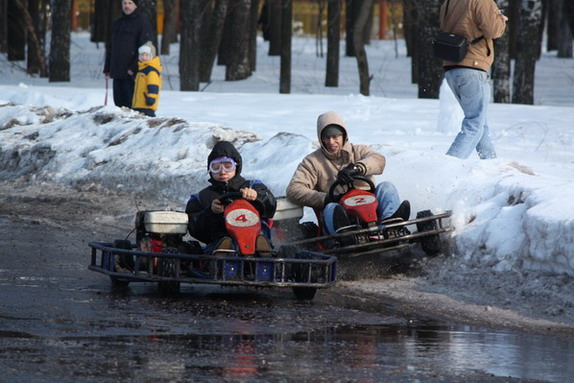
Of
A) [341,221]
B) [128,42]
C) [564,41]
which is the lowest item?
[341,221]

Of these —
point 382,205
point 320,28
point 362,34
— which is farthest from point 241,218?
point 320,28

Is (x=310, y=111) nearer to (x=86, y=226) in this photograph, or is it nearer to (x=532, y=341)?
(x=86, y=226)

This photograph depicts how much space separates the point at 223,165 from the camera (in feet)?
27.9

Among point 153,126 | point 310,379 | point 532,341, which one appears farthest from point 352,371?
point 153,126

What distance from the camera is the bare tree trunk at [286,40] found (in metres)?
27.0

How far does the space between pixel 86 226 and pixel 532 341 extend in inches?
226

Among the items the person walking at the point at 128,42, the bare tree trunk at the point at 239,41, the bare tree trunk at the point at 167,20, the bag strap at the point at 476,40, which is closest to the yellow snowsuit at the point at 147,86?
the person walking at the point at 128,42

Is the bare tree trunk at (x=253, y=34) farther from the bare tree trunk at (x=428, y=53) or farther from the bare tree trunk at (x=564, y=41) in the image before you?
the bare tree trunk at (x=428, y=53)

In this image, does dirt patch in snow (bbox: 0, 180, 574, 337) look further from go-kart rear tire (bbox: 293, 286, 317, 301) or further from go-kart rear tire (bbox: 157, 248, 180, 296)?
go-kart rear tire (bbox: 157, 248, 180, 296)

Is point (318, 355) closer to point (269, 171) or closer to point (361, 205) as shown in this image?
point (361, 205)

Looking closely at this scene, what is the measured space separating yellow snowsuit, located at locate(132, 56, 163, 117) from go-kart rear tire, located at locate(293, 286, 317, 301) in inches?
344

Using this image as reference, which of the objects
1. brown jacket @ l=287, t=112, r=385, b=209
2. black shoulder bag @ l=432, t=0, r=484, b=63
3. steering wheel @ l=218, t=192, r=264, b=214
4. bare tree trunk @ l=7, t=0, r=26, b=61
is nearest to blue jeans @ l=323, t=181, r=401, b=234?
brown jacket @ l=287, t=112, r=385, b=209

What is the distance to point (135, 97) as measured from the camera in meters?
16.4

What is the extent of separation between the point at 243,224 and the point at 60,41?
2237cm
